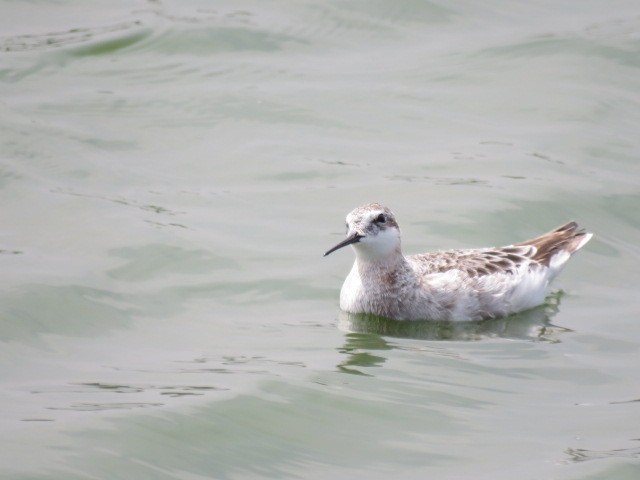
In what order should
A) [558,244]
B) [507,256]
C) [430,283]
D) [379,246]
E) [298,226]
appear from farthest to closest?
1. [298,226]
2. [558,244]
3. [507,256]
4. [430,283]
5. [379,246]

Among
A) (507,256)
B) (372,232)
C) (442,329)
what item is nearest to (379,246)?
(372,232)

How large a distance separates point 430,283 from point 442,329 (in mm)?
527

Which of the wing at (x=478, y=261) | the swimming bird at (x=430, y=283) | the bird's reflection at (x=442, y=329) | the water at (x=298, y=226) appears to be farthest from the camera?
the wing at (x=478, y=261)

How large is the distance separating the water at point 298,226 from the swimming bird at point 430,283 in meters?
0.24

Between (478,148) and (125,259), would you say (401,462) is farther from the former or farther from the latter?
(478,148)

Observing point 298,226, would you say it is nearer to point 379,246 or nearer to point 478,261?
point 379,246

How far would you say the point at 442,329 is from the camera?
518 inches

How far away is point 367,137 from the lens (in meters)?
17.8

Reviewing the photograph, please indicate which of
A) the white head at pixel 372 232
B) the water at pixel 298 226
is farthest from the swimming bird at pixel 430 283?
the water at pixel 298 226

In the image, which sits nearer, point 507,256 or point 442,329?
point 442,329

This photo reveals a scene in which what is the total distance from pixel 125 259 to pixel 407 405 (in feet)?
14.9

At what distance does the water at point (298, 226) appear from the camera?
33.0ft

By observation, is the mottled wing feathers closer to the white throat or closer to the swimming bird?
the swimming bird

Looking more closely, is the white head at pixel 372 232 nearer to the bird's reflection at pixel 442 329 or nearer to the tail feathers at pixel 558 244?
the bird's reflection at pixel 442 329
